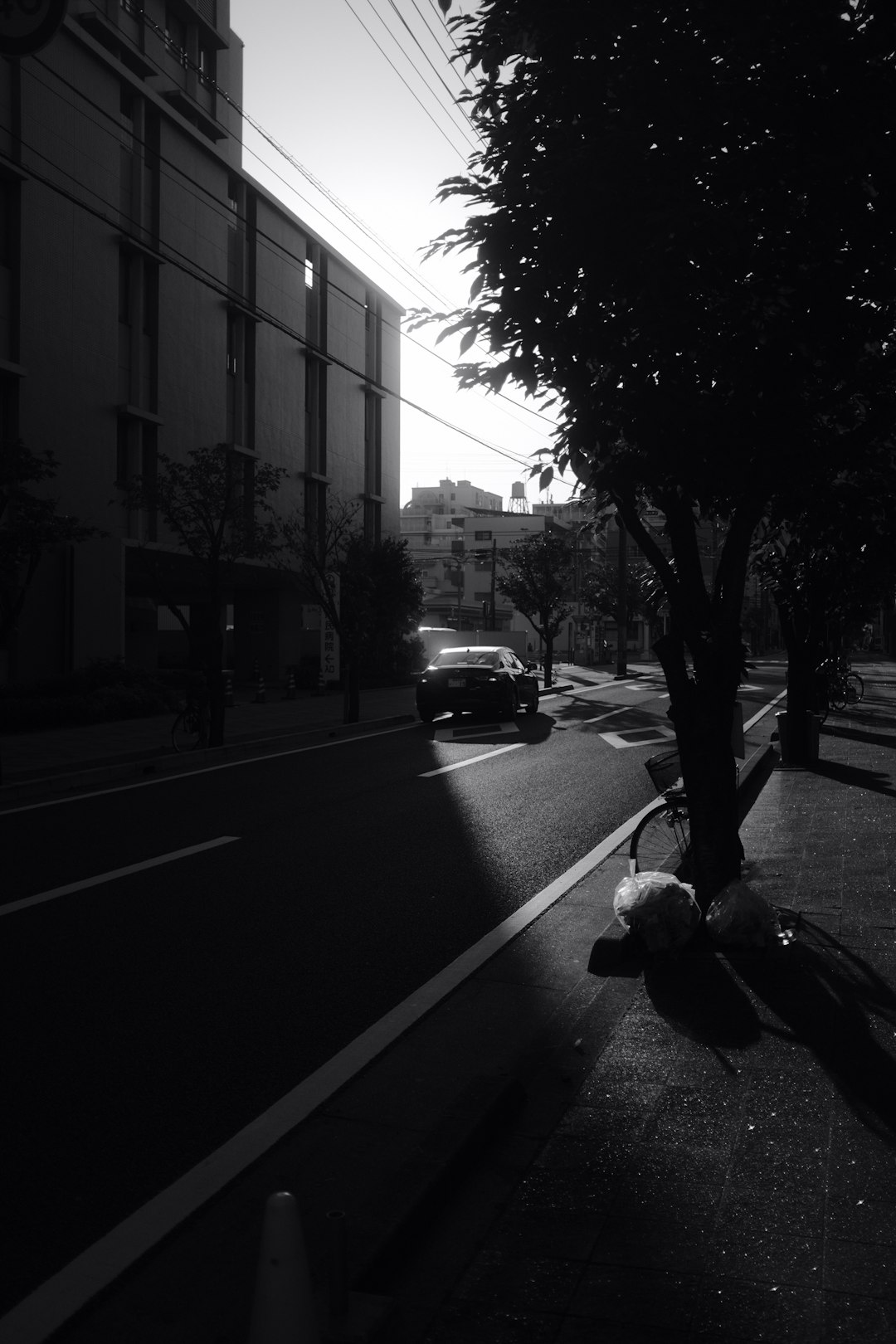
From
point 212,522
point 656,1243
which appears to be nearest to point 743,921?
point 656,1243

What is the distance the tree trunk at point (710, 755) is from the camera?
22.6ft

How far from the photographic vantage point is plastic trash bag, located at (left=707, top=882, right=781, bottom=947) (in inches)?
244

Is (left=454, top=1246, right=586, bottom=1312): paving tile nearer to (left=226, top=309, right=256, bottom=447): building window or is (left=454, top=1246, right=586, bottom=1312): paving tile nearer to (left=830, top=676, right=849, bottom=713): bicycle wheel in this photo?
(left=830, top=676, right=849, bottom=713): bicycle wheel

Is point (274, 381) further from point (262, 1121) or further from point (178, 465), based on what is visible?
point (262, 1121)

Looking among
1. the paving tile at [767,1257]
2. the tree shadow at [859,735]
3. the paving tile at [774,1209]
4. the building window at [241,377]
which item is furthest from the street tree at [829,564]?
the building window at [241,377]

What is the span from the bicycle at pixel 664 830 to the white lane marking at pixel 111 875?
143 inches

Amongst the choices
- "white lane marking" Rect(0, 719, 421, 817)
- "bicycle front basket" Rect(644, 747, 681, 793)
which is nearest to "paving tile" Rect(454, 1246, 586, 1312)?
"bicycle front basket" Rect(644, 747, 681, 793)

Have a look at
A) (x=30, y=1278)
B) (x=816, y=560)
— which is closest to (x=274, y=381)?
(x=816, y=560)

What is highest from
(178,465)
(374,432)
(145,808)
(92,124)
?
(92,124)

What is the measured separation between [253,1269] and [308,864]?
20.5 feet

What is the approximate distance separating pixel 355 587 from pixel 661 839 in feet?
58.8

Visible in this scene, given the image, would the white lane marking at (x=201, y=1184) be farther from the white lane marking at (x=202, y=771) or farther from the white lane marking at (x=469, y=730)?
the white lane marking at (x=469, y=730)

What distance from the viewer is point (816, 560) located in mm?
13609

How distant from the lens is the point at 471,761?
17.3 meters
